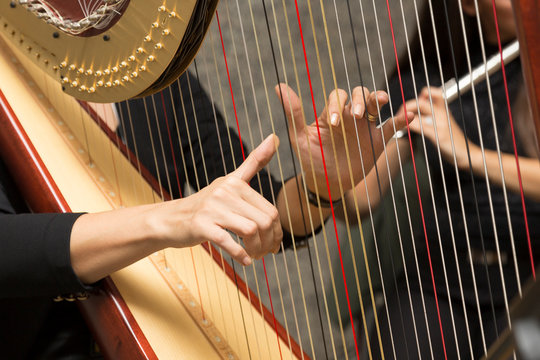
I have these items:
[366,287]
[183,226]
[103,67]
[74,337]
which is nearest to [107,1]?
[103,67]

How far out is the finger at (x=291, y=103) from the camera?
3.04 ft

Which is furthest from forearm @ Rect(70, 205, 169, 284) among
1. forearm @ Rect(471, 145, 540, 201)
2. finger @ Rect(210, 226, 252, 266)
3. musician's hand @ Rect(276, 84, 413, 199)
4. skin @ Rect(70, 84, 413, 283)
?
forearm @ Rect(471, 145, 540, 201)

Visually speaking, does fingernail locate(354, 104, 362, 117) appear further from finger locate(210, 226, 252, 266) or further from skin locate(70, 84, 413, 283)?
finger locate(210, 226, 252, 266)

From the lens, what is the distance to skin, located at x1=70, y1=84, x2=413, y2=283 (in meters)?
0.76

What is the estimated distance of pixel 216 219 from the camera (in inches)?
29.9

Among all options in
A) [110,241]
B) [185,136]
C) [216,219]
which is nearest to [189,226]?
[216,219]

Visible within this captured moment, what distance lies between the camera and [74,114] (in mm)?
1271

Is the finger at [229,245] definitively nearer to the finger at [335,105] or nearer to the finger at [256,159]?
the finger at [256,159]

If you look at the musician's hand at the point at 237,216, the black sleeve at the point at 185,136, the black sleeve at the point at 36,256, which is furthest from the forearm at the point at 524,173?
the black sleeve at the point at 36,256

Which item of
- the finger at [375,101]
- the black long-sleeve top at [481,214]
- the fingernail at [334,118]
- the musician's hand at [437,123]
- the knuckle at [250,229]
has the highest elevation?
the finger at [375,101]

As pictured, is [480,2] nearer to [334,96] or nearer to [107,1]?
[334,96]

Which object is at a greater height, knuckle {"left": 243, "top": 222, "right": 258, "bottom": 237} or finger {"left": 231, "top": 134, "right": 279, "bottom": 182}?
finger {"left": 231, "top": 134, "right": 279, "bottom": 182}

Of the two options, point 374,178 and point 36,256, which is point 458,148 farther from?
point 36,256

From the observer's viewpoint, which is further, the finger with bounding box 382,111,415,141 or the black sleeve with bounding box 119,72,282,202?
the black sleeve with bounding box 119,72,282,202
